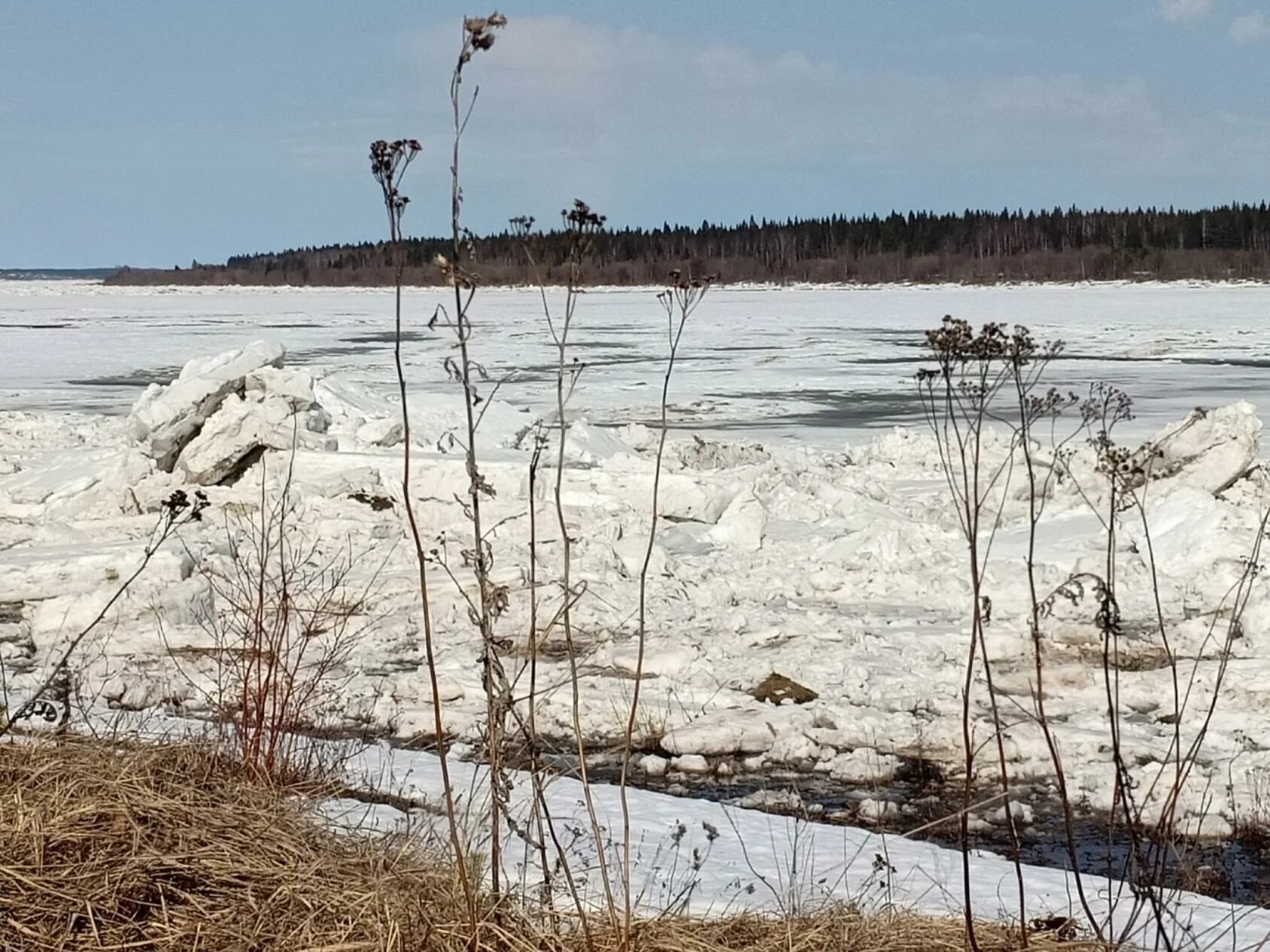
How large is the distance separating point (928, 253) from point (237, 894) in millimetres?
110494

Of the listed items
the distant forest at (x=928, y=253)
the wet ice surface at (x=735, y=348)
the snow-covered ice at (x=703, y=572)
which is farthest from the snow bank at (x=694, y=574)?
the distant forest at (x=928, y=253)

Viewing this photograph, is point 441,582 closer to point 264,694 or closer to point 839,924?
point 264,694

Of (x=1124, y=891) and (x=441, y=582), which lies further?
(x=441, y=582)

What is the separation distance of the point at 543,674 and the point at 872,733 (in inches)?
78.6

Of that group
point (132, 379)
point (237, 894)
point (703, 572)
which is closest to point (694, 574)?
point (703, 572)

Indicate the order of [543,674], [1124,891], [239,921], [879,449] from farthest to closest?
[879,449]
[543,674]
[1124,891]
[239,921]

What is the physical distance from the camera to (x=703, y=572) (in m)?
9.22

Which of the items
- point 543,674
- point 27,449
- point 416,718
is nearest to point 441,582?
point 543,674

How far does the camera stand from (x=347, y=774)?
5.02m

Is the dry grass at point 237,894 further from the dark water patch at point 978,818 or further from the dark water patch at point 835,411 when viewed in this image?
the dark water patch at point 835,411

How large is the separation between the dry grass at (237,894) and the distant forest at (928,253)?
7375cm

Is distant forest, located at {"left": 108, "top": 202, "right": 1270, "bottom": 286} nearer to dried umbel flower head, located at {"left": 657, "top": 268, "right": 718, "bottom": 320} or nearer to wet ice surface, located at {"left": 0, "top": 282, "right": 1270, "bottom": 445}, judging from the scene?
Result: wet ice surface, located at {"left": 0, "top": 282, "right": 1270, "bottom": 445}

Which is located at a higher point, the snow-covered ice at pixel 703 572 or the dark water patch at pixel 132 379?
the dark water patch at pixel 132 379

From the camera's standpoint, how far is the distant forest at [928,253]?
87.8 m
